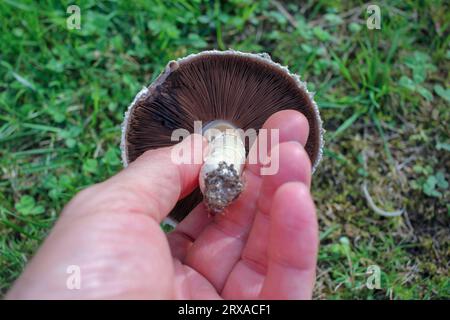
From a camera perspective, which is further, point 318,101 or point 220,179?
point 318,101

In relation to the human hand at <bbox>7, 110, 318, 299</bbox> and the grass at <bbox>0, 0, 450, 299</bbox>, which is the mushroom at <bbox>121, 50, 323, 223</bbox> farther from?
the grass at <bbox>0, 0, 450, 299</bbox>

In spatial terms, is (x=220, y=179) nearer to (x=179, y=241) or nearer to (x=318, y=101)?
(x=179, y=241)

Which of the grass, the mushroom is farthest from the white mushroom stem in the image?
the grass

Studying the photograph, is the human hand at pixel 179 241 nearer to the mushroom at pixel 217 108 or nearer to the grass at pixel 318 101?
the mushroom at pixel 217 108

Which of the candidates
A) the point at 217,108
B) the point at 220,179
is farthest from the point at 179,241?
the point at 217,108

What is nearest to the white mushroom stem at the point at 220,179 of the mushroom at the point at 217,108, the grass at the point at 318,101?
the mushroom at the point at 217,108
